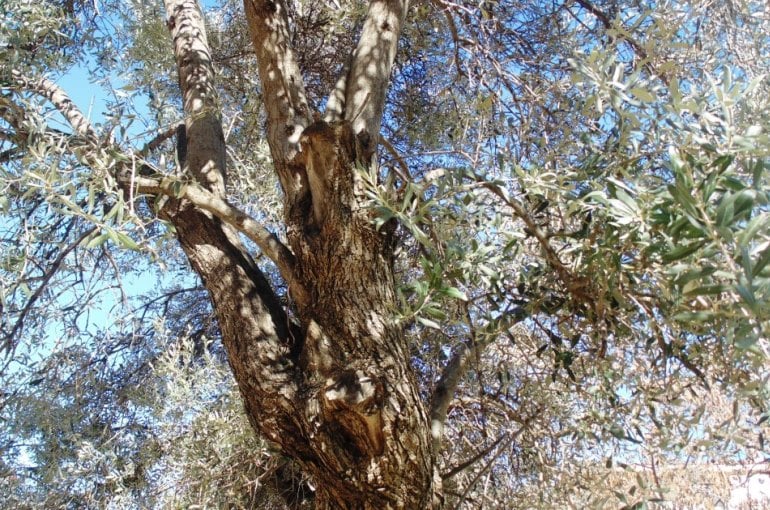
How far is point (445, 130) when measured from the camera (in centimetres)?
476

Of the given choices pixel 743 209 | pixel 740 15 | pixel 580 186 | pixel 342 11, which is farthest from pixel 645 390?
pixel 342 11

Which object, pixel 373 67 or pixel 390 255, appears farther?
pixel 373 67

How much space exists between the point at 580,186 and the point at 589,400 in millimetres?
1347

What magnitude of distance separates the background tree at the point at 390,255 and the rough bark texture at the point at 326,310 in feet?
0.03

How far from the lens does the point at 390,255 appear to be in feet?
8.90

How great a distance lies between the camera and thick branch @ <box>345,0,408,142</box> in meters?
3.02

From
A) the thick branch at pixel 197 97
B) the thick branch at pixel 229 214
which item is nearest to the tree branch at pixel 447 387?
the thick branch at pixel 229 214

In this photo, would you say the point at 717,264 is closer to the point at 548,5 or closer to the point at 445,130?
the point at 445,130

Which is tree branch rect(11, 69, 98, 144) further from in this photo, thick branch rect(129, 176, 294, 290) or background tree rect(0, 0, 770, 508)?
thick branch rect(129, 176, 294, 290)

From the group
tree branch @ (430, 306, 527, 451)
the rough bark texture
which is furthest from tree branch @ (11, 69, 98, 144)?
tree branch @ (430, 306, 527, 451)

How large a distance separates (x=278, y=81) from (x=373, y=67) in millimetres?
425

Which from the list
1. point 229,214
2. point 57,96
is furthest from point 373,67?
point 57,96

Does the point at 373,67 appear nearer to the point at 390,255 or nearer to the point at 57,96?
the point at 390,255

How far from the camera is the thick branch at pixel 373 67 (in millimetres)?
3023
